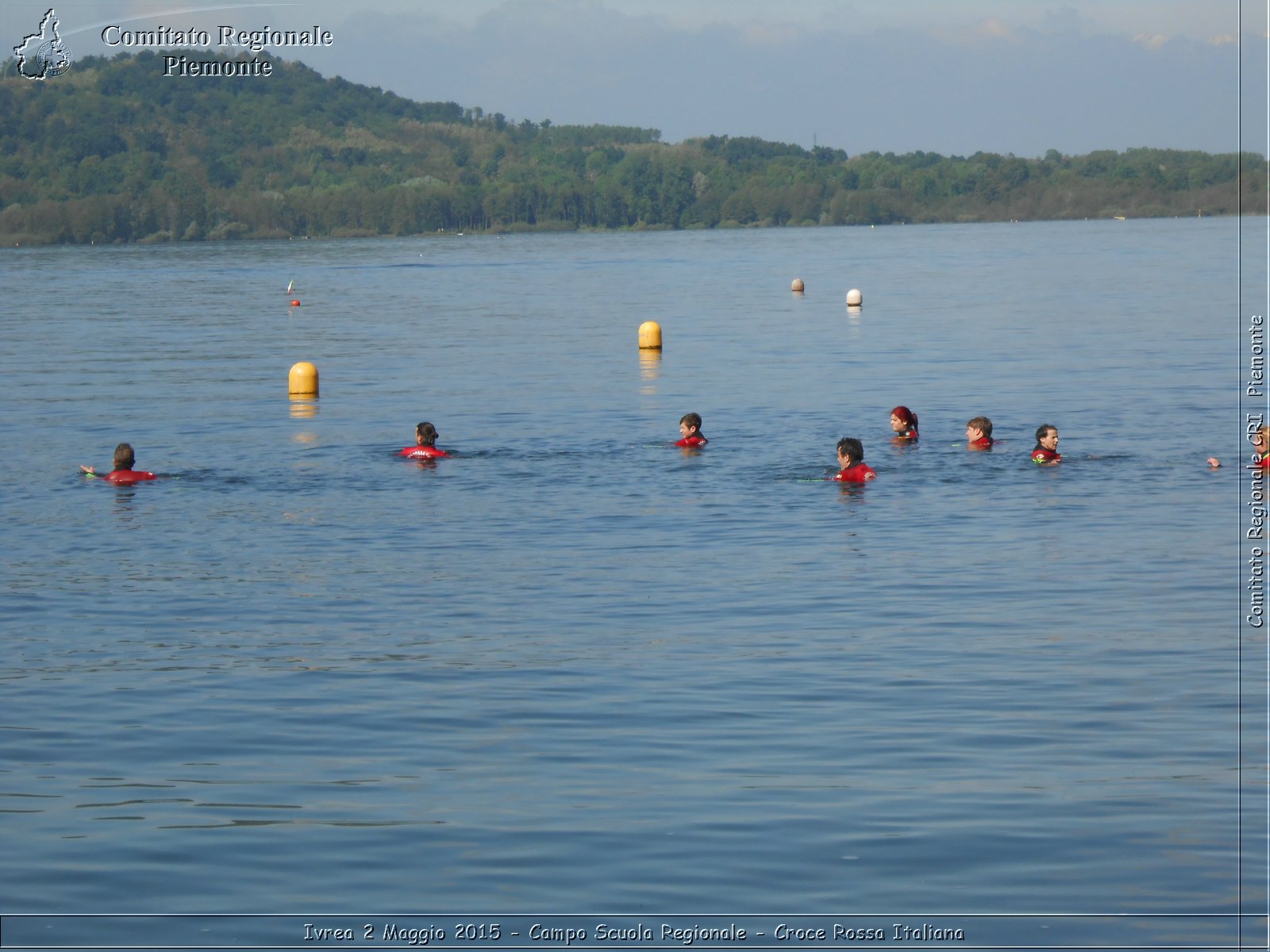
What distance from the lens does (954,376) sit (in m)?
40.5

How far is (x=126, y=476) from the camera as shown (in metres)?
25.3

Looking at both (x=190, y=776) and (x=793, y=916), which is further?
(x=190, y=776)

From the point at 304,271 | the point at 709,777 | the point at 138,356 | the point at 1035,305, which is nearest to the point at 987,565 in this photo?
the point at 709,777

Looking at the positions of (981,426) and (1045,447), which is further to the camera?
(981,426)

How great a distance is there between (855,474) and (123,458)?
10255mm

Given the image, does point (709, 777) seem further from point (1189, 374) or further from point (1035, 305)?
point (1035, 305)

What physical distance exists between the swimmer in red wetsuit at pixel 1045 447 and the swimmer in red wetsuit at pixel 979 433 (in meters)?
1.23

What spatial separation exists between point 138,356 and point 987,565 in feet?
128

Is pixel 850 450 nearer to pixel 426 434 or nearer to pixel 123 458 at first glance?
pixel 426 434

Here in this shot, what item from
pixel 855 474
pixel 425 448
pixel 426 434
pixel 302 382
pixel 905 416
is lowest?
pixel 855 474

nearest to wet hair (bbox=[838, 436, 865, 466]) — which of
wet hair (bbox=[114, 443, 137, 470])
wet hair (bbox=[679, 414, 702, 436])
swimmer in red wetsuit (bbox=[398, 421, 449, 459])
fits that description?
wet hair (bbox=[679, 414, 702, 436])

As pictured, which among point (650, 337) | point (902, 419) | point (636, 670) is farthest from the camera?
point (650, 337)

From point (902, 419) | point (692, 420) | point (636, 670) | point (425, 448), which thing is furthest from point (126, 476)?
point (636, 670)

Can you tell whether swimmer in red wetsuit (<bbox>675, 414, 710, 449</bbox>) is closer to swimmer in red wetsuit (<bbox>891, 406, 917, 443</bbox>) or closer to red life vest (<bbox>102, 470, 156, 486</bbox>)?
swimmer in red wetsuit (<bbox>891, 406, 917, 443</bbox>)
